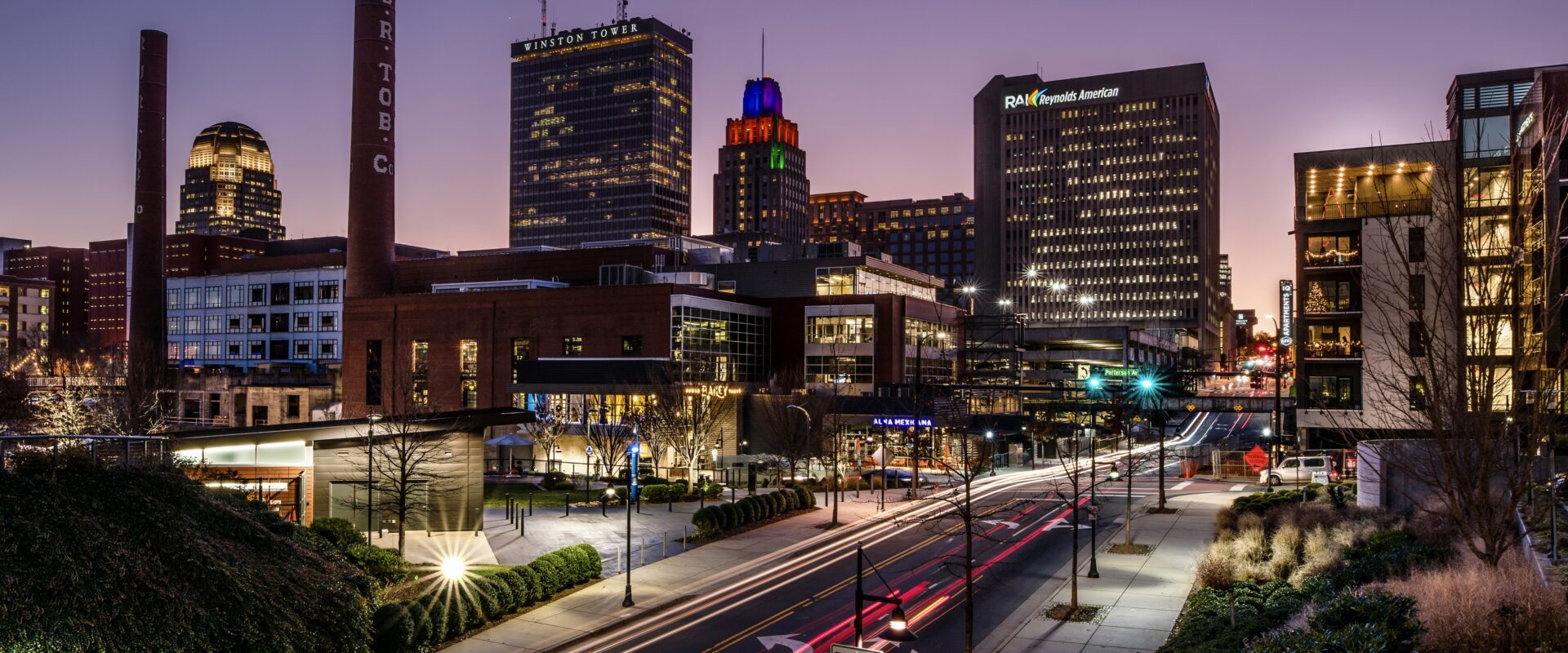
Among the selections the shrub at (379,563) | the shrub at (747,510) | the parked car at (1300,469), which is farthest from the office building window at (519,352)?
the shrub at (379,563)

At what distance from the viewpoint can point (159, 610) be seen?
15.9 m

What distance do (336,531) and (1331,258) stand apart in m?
55.1

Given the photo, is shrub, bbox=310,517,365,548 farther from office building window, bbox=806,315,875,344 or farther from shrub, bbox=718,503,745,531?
office building window, bbox=806,315,875,344

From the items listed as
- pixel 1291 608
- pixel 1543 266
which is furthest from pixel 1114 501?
pixel 1543 266

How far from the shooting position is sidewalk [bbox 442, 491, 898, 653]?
25.6 metres

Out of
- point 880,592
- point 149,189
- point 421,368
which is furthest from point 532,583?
point 149,189

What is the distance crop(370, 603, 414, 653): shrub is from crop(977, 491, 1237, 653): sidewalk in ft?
42.9

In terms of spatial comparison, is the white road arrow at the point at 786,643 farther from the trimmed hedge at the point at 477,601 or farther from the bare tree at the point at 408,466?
the bare tree at the point at 408,466

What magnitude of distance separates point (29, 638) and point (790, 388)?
71.0m

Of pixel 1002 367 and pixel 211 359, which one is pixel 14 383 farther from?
pixel 1002 367

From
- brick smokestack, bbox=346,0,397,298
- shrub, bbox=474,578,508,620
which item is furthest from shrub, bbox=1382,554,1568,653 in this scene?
brick smokestack, bbox=346,0,397,298

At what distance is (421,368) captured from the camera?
98.1m

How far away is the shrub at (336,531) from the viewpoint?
93.3 ft

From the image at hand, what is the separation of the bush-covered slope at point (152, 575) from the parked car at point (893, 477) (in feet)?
136
